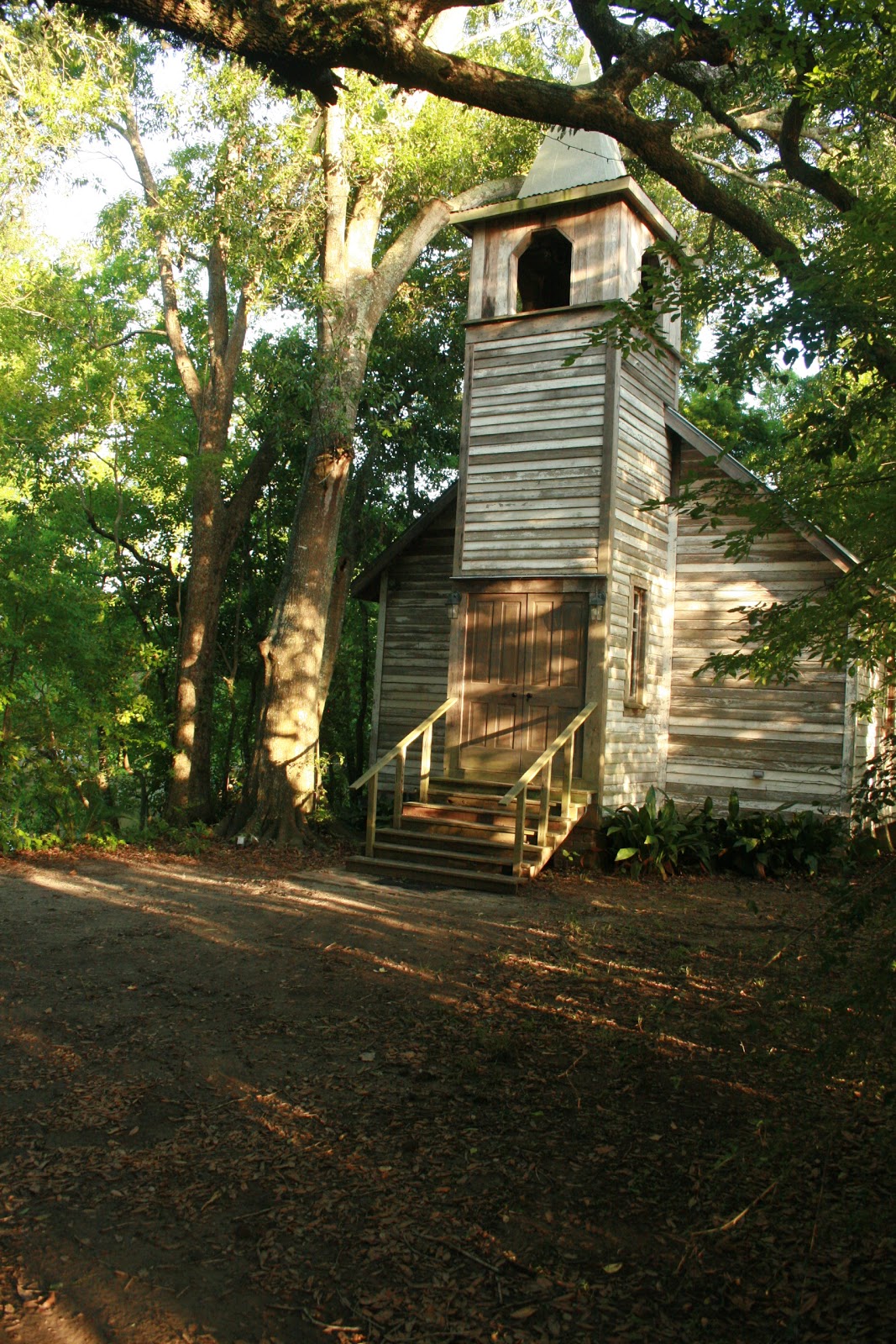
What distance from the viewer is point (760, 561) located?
43.4 feet

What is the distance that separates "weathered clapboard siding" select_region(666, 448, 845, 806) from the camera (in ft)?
41.9

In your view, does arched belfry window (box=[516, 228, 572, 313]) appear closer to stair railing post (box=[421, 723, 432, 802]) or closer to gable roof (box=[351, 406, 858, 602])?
gable roof (box=[351, 406, 858, 602])

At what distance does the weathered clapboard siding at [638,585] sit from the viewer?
1209 centimetres

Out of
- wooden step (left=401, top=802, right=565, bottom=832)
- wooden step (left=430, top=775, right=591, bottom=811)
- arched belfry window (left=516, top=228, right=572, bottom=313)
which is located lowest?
wooden step (left=401, top=802, right=565, bottom=832)

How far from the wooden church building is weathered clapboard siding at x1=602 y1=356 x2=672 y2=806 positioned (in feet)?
0.13

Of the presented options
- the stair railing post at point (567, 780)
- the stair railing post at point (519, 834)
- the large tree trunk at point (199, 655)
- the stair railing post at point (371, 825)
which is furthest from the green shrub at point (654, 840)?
the large tree trunk at point (199, 655)

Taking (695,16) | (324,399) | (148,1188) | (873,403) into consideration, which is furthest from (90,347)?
(148,1188)

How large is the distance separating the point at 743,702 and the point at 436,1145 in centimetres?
1003

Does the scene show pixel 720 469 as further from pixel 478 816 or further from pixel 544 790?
pixel 478 816

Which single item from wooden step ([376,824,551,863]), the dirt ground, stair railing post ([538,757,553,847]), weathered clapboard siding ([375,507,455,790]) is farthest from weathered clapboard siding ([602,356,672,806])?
the dirt ground

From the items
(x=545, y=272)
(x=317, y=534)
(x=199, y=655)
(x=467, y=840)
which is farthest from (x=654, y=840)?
(x=545, y=272)

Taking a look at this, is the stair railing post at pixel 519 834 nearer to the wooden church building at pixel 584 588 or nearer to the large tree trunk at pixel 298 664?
the wooden church building at pixel 584 588

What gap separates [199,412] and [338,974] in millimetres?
10908

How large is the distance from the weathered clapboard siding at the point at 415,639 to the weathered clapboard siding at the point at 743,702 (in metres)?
3.56
